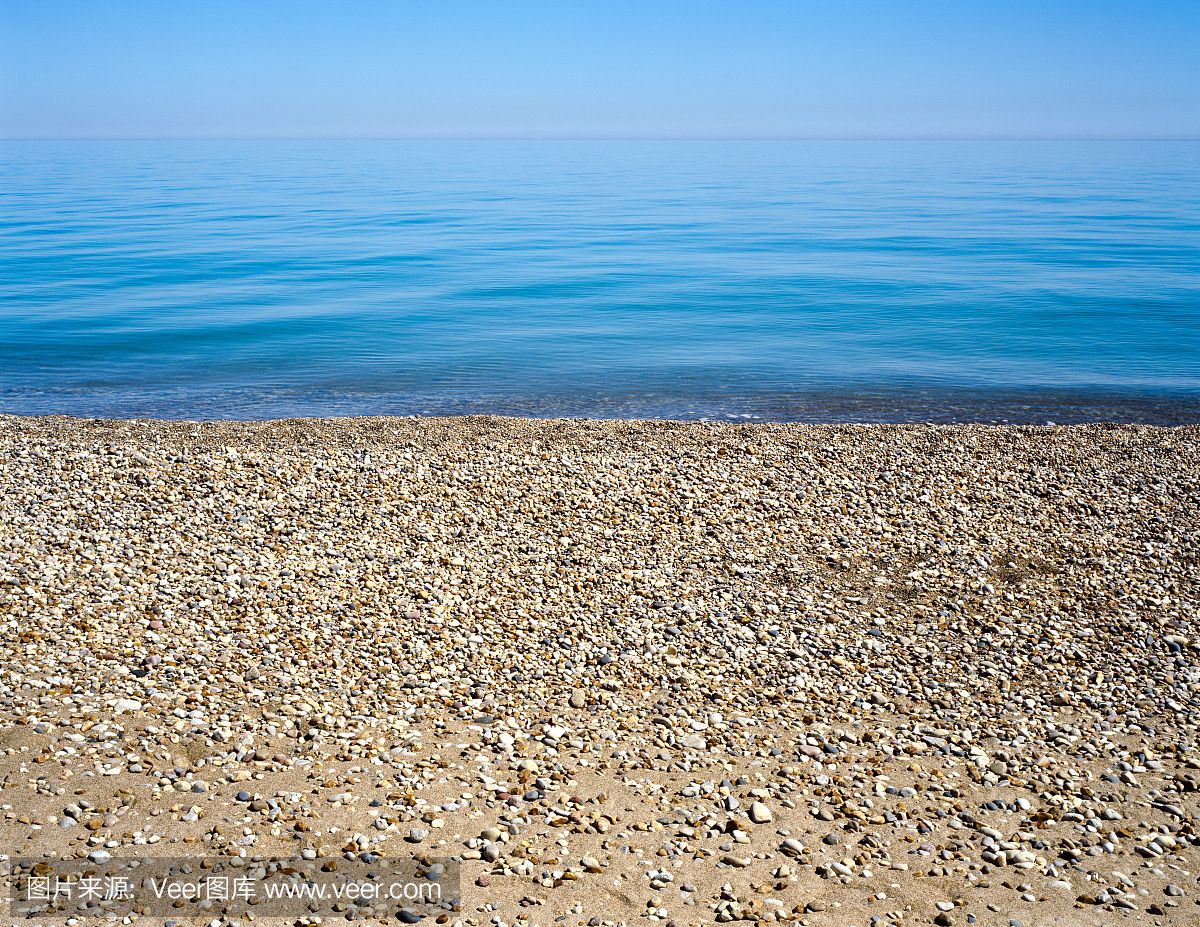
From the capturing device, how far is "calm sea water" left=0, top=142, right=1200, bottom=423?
1758 cm

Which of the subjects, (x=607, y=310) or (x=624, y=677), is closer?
(x=624, y=677)

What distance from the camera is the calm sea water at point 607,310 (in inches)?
692

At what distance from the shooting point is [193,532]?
8.85 m

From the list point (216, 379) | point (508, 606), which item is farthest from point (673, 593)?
point (216, 379)

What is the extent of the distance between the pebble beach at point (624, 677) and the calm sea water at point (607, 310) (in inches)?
256

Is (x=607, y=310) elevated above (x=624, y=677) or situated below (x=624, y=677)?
above

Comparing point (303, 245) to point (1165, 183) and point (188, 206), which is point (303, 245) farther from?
point (1165, 183)

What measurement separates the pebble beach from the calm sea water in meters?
6.49

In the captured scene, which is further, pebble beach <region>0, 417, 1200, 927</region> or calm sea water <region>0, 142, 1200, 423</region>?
calm sea water <region>0, 142, 1200, 423</region>

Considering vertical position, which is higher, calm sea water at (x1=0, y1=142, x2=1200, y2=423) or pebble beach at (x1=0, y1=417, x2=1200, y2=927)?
calm sea water at (x1=0, y1=142, x2=1200, y2=423)

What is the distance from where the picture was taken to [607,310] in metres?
26.2

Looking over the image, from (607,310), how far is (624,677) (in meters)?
20.0

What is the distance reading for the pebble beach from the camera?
17.3 feet

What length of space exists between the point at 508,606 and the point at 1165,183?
80865 millimetres
